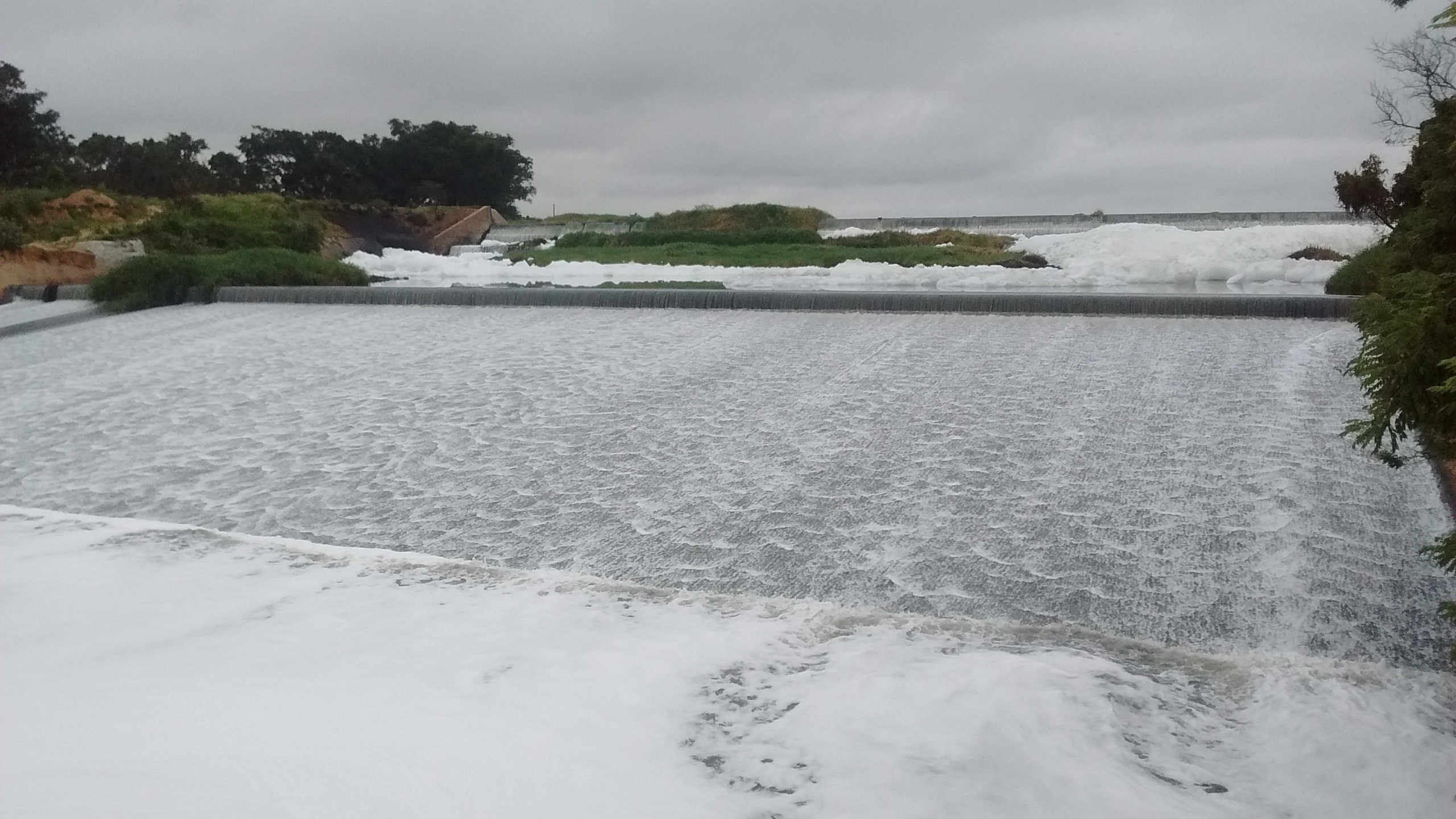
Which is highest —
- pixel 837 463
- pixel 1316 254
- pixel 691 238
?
pixel 691 238

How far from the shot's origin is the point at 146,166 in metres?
21.5

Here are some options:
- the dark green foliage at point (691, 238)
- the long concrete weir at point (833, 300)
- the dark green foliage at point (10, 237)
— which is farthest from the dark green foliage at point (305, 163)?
the long concrete weir at point (833, 300)

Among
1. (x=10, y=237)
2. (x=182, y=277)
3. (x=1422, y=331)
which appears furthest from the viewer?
(x=10, y=237)

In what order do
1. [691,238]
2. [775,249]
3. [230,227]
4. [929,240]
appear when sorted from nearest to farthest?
[230,227] → [929,240] → [775,249] → [691,238]

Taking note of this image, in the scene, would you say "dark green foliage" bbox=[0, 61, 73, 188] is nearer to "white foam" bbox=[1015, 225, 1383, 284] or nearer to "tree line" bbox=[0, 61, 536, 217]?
"tree line" bbox=[0, 61, 536, 217]

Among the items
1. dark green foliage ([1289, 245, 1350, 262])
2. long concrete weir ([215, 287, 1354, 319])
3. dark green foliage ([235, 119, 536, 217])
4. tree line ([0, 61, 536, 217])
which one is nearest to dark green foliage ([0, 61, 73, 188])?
tree line ([0, 61, 536, 217])

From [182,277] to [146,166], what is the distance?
13.6 m

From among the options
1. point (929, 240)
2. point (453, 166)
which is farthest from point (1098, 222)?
point (453, 166)

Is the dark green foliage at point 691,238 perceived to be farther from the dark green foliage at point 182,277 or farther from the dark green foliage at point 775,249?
the dark green foliage at point 182,277

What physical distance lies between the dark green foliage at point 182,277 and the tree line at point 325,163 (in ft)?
36.9

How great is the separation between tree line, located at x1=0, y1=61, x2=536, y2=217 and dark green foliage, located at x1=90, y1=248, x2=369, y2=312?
36.9ft

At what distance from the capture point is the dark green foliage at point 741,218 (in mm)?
21406

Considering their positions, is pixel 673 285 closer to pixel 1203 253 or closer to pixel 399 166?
pixel 1203 253

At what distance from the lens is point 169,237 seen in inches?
499
